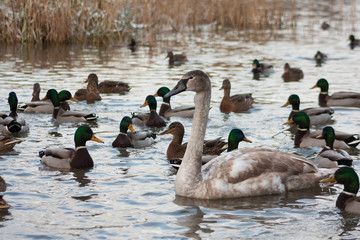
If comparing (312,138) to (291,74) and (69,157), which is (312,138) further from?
(291,74)

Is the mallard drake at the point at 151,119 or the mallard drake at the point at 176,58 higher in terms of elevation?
the mallard drake at the point at 176,58

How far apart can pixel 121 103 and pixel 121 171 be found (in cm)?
566

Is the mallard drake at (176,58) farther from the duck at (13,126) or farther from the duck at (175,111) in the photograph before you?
the duck at (13,126)

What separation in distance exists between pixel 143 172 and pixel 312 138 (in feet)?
10.8

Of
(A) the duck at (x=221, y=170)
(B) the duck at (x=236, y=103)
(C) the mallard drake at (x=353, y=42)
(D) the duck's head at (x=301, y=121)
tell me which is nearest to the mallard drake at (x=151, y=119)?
(B) the duck at (x=236, y=103)

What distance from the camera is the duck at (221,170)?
26.4 ft

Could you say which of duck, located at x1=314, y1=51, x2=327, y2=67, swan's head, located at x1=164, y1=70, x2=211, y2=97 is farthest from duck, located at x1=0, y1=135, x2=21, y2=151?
duck, located at x1=314, y1=51, x2=327, y2=67

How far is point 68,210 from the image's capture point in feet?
24.8

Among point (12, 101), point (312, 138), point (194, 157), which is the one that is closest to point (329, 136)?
point (312, 138)

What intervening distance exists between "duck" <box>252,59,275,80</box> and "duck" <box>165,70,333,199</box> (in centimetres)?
1041

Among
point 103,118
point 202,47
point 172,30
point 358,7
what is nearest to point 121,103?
point 103,118

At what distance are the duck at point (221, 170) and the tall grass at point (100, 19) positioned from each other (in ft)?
46.2

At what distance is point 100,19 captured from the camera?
2262cm

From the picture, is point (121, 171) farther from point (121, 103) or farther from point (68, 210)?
point (121, 103)
